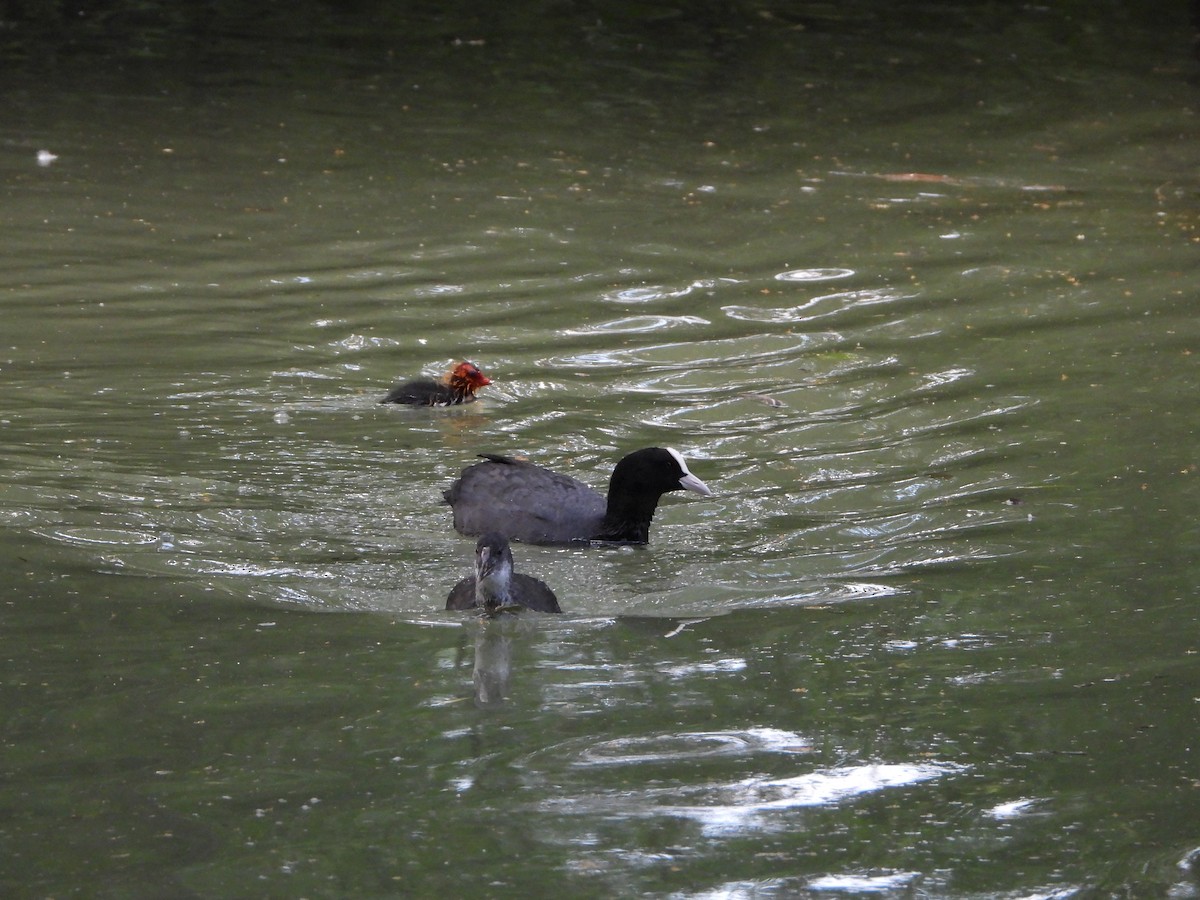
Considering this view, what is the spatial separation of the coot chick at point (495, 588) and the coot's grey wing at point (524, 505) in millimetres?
1018

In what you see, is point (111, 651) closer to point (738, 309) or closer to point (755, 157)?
point (738, 309)

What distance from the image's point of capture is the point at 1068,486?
8.55 metres

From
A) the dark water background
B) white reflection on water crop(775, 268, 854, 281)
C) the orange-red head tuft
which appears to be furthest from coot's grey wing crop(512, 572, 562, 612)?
white reflection on water crop(775, 268, 854, 281)

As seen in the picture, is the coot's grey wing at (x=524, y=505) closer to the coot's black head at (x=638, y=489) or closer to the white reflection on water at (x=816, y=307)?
the coot's black head at (x=638, y=489)

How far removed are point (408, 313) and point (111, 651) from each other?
18.4 ft

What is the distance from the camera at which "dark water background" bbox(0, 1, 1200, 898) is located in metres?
5.19

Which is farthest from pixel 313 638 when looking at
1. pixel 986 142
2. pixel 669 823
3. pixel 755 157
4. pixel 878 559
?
pixel 986 142

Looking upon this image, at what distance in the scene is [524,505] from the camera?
322 inches

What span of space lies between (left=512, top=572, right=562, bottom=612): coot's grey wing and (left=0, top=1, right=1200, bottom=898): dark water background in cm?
15

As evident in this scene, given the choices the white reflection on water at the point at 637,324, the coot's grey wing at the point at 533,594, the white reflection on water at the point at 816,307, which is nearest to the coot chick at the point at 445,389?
the white reflection on water at the point at 637,324

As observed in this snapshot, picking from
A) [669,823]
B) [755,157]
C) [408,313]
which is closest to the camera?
[669,823]

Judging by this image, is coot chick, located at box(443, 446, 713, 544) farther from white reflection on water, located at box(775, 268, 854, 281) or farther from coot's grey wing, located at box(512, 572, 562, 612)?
white reflection on water, located at box(775, 268, 854, 281)

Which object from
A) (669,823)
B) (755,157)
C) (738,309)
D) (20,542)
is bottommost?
(669,823)

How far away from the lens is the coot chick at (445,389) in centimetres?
988
